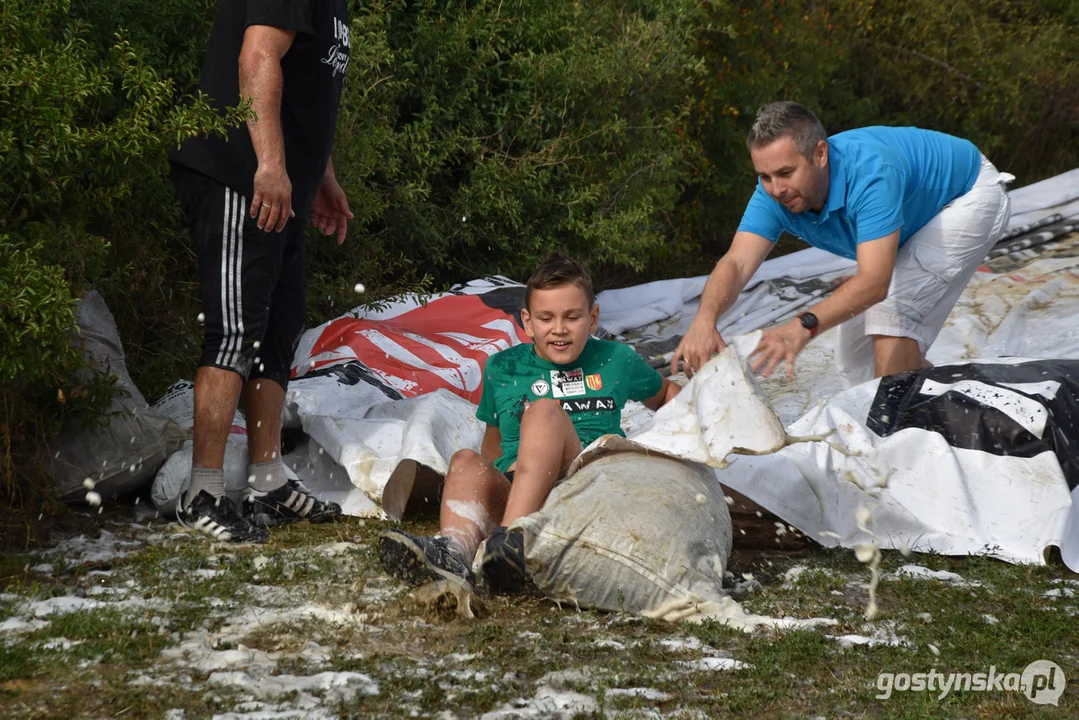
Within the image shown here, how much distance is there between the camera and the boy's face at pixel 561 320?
3.30m

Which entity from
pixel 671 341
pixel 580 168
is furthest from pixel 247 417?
pixel 580 168

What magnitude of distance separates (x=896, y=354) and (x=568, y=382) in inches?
63.0

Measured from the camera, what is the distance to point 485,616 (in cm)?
280

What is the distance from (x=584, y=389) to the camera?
11.0 feet

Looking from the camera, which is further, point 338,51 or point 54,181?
point 338,51

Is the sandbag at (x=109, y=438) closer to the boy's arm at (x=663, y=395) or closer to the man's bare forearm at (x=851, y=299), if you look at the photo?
the boy's arm at (x=663, y=395)

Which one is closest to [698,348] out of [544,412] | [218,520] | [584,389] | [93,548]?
[584,389]

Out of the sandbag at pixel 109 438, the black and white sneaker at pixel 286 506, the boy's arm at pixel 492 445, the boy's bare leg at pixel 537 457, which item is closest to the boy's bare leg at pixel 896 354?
the boy's arm at pixel 492 445

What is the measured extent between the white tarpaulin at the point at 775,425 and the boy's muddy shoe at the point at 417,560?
61 centimetres

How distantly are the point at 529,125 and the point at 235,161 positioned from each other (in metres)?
3.36

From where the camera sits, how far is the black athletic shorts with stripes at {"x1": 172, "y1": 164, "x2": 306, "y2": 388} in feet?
11.5

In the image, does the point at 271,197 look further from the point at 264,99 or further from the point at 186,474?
the point at 186,474

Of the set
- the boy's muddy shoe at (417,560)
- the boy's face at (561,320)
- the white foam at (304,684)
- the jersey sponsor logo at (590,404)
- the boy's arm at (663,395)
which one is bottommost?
the white foam at (304,684)

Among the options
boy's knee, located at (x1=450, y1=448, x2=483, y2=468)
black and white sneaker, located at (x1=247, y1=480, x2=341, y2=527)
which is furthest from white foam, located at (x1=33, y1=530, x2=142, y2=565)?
boy's knee, located at (x1=450, y1=448, x2=483, y2=468)
